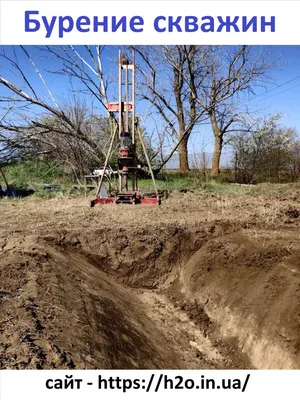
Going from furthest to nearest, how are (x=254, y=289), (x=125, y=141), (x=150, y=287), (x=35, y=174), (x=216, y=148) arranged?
1. (x=216, y=148)
2. (x=35, y=174)
3. (x=125, y=141)
4. (x=150, y=287)
5. (x=254, y=289)

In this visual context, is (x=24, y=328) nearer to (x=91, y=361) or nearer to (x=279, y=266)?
(x=91, y=361)

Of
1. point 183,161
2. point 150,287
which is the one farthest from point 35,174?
point 150,287

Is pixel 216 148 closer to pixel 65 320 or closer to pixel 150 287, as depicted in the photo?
pixel 150 287

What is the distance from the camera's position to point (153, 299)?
20.2 feet

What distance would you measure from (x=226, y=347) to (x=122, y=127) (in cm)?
626

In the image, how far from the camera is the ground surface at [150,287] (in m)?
3.58

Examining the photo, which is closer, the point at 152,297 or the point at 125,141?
the point at 152,297

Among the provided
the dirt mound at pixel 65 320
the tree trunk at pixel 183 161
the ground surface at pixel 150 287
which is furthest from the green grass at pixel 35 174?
the dirt mound at pixel 65 320

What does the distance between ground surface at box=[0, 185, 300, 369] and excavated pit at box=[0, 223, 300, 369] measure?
0.05 ft

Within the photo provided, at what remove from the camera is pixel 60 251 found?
6301 millimetres

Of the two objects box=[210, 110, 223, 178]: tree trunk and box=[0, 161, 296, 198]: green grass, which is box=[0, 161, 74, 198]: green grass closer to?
box=[0, 161, 296, 198]: green grass

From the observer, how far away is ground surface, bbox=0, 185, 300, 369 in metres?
3.58

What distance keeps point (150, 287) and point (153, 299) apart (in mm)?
461

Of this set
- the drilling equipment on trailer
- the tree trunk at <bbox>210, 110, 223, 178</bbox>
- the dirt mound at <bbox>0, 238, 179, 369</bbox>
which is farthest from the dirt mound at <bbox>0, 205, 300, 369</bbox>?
the tree trunk at <bbox>210, 110, 223, 178</bbox>
